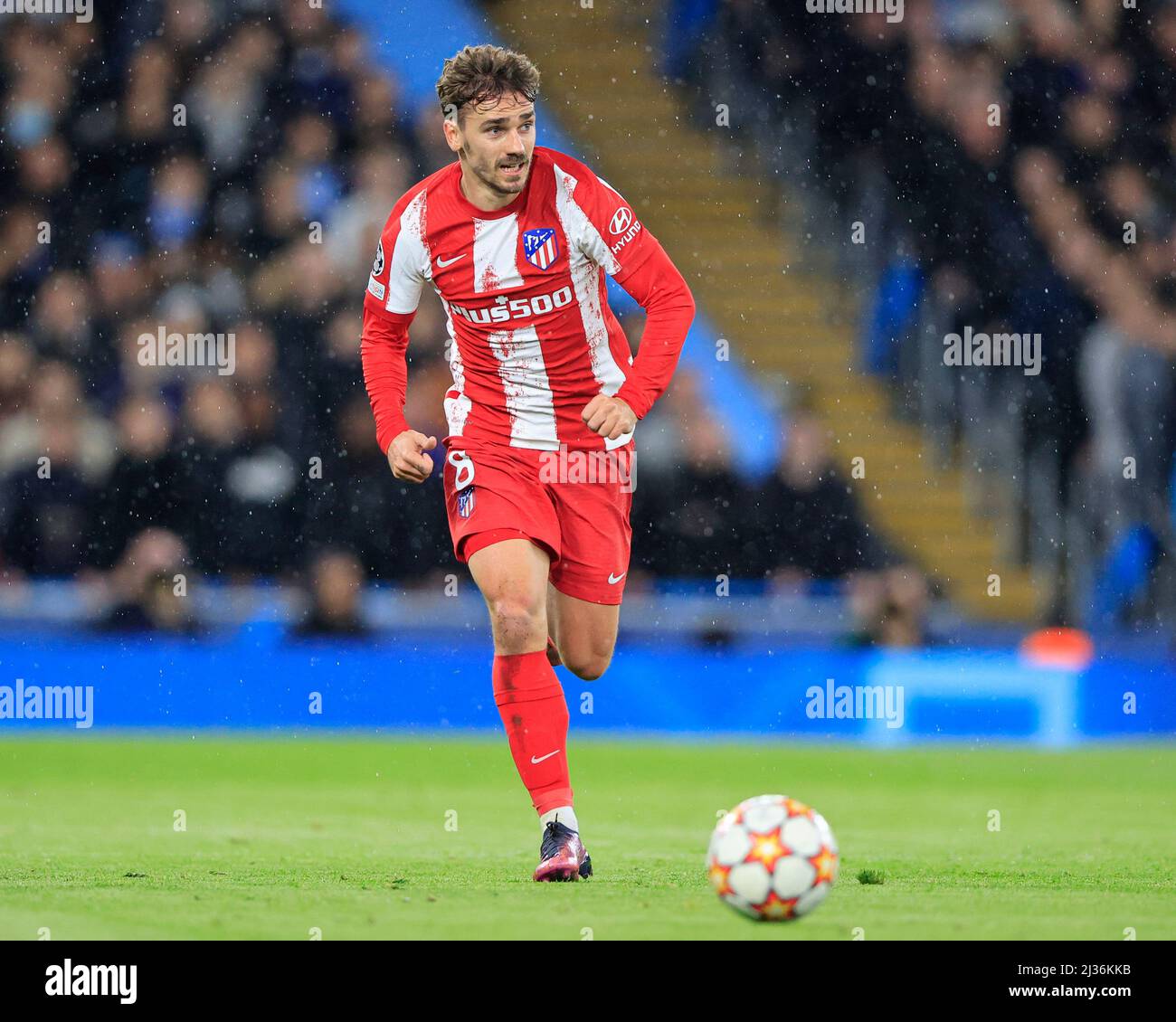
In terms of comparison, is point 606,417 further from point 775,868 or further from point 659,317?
point 775,868

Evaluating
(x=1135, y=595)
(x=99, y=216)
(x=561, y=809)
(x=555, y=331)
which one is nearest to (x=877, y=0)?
Answer: (x=1135, y=595)

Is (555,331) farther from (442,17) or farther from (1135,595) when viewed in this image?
(442,17)

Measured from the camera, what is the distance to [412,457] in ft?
17.7

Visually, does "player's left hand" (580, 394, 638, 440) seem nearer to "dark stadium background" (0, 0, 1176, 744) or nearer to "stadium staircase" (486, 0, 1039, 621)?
"dark stadium background" (0, 0, 1176, 744)

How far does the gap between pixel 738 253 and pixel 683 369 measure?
152 centimetres

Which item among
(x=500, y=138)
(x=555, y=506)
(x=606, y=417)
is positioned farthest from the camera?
(x=555, y=506)

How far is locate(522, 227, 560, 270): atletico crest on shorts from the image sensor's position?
5602 millimetres

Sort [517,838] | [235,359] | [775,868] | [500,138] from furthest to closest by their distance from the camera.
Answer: [235,359]
[517,838]
[500,138]
[775,868]

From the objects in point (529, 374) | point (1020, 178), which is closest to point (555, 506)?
point (529, 374)

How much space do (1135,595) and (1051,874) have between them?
5592 mm

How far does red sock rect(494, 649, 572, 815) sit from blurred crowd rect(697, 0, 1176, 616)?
6311 millimetres

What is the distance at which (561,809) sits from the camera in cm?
532

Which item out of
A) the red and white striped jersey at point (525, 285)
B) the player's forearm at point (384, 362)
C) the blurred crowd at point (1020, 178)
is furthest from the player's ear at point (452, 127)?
the blurred crowd at point (1020, 178)
